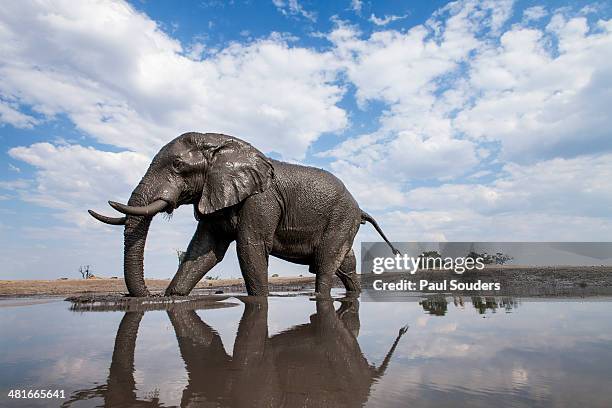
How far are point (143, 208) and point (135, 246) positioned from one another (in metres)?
0.98

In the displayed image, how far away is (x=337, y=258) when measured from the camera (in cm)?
1139

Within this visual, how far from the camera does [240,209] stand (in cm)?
1038

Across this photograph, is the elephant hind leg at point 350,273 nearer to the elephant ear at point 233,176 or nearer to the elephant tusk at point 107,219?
the elephant ear at point 233,176

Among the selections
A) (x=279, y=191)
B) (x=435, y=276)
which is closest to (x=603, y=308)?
(x=279, y=191)

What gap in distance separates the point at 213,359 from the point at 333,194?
799 cm

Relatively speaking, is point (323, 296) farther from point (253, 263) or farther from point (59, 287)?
point (59, 287)

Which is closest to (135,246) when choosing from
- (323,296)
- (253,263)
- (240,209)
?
(240,209)

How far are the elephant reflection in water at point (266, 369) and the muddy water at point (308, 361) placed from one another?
0.03ft

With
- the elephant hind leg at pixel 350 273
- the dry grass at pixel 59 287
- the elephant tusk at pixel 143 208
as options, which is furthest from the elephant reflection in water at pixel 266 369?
the dry grass at pixel 59 287

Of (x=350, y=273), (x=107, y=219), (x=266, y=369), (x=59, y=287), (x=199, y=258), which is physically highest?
(x=107, y=219)

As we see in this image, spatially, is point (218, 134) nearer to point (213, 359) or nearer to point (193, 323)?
point (193, 323)

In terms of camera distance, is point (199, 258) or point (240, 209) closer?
point (240, 209)

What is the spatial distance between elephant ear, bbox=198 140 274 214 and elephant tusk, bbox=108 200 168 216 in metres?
0.94

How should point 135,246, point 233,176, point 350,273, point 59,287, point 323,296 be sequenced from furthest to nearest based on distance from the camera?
point 59,287
point 350,273
point 323,296
point 233,176
point 135,246
